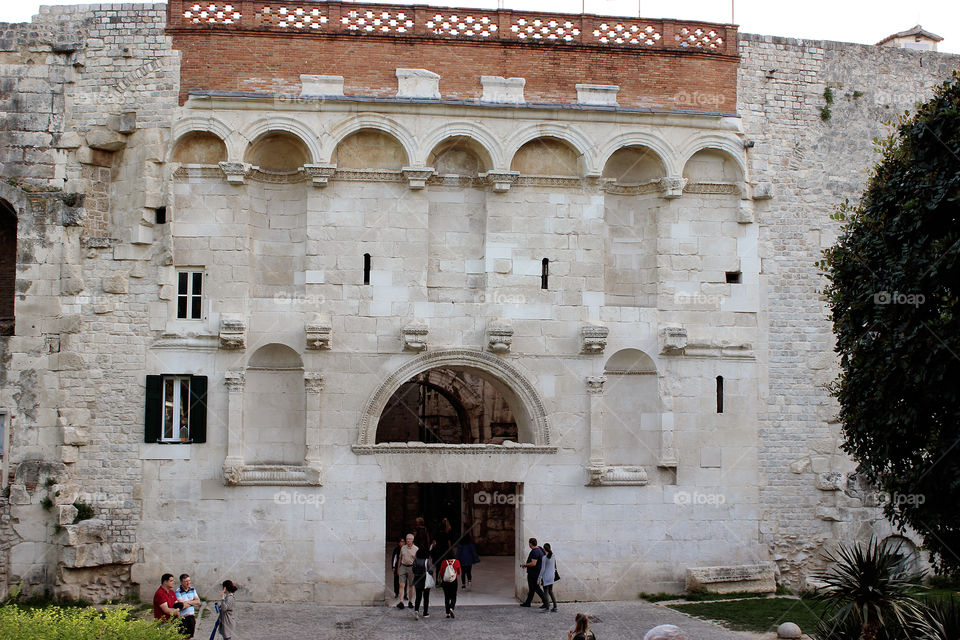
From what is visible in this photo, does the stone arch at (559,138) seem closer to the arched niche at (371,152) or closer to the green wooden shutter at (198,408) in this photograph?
the arched niche at (371,152)

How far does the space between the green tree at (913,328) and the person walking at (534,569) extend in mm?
6660

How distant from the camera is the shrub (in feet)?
35.7

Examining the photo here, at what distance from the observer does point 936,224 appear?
1277 centimetres

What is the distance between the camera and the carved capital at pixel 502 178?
65.8ft

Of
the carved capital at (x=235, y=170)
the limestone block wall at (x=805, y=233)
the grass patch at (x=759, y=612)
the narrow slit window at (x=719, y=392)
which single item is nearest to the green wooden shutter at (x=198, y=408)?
the carved capital at (x=235, y=170)

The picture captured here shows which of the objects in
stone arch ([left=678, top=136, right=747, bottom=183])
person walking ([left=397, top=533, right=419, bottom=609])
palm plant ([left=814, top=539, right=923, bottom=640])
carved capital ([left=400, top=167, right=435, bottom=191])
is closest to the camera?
palm plant ([left=814, top=539, right=923, bottom=640])

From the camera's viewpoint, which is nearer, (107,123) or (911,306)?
(911,306)

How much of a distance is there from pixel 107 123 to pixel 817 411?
15550 millimetres

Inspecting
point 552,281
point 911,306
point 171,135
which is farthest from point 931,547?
point 171,135

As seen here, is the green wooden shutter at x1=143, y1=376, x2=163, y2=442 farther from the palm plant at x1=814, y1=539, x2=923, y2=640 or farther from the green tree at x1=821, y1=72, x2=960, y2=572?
the green tree at x1=821, y1=72, x2=960, y2=572

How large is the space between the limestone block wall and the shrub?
13094 millimetres

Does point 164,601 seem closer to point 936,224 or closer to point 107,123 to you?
point 107,123

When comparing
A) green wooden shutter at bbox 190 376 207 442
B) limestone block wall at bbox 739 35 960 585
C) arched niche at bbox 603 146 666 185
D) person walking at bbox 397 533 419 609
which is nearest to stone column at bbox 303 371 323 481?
green wooden shutter at bbox 190 376 207 442

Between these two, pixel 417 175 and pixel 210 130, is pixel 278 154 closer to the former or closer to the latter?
pixel 210 130
